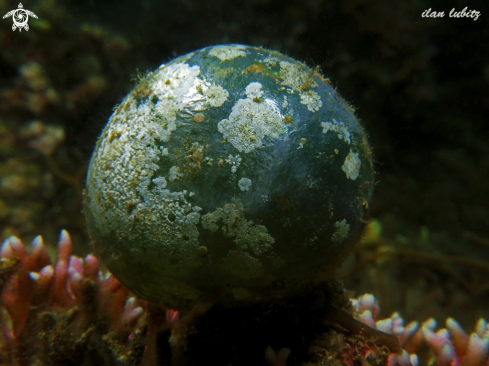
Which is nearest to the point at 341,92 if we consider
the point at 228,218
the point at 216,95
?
the point at 216,95

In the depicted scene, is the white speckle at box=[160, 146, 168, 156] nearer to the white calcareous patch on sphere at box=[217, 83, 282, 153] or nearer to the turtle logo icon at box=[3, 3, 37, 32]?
the white calcareous patch on sphere at box=[217, 83, 282, 153]

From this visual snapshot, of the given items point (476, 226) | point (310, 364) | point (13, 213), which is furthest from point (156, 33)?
point (476, 226)

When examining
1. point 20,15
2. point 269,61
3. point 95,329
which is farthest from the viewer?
point 20,15

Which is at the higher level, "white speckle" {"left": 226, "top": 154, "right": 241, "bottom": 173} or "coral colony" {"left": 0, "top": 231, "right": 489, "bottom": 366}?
"white speckle" {"left": 226, "top": 154, "right": 241, "bottom": 173}

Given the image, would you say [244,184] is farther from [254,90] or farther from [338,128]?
[338,128]

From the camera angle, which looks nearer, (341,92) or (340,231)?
(340,231)

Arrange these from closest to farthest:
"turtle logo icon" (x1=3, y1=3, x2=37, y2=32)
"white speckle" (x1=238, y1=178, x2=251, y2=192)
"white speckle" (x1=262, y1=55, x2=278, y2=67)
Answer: "white speckle" (x1=238, y1=178, x2=251, y2=192), "white speckle" (x1=262, y1=55, x2=278, y2=67), "turtle logo icon" (x1=3, y1=3, x2=37, y2=32)

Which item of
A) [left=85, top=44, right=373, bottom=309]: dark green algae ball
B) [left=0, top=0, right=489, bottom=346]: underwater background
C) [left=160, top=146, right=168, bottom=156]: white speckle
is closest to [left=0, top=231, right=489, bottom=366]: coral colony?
[left=85, top=44, right=373, bottom=309]: dark green algae ball
